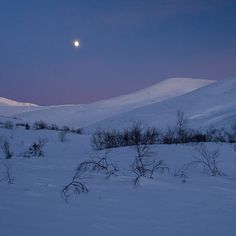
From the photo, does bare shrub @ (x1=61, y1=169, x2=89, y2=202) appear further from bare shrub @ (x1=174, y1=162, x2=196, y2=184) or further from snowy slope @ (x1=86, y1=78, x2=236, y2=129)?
snowy slope @ (x1=86, y1=78, x2=236, y2=129)

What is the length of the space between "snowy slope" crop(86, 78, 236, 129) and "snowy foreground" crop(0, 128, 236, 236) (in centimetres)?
2395

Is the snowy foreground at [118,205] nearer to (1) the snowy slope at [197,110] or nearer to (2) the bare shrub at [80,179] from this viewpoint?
(2) the bare shrub at [80,179]

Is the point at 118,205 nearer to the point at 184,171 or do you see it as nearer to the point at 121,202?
the point at 121,202

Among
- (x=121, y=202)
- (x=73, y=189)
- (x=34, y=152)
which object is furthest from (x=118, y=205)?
(x=34, y=152)

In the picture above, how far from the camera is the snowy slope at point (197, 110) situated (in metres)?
34.6

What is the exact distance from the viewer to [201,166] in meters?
8.68

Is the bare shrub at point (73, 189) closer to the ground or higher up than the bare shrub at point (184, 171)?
closer to the ground

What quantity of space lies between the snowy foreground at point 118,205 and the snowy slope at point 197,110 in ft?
78.6

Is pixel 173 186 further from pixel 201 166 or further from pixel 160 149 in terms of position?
pixel 160 149

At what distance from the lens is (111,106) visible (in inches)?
2611

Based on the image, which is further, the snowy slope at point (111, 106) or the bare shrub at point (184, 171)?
the snowy slope at point (111, 106)

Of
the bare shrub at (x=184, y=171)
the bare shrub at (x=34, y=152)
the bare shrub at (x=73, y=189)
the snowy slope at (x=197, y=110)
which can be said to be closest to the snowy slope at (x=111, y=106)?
the snowy slope at (x=197, y=110)

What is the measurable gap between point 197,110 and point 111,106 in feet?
82.3

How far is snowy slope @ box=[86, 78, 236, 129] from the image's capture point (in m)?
34.6
